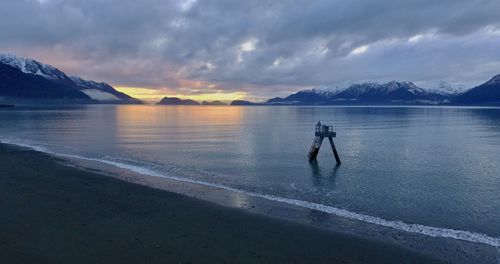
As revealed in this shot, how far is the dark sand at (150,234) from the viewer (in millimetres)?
15109

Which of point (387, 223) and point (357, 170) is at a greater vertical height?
point (357, 170)

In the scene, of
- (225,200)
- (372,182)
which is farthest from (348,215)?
(372,182)

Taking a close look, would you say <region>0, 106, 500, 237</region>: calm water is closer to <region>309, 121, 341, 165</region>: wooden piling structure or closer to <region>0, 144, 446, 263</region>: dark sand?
<region>309, 121, 341, 165</region>: wooden piling structure

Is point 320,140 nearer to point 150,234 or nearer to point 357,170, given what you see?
point 357,170

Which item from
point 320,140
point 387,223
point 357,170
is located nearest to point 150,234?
point 387,223

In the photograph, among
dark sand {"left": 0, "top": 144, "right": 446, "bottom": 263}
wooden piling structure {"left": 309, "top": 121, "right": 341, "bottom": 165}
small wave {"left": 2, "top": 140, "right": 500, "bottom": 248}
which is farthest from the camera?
wooden piling structure {"left": 309, "top": 121, "right": 341, "bottom": 165}

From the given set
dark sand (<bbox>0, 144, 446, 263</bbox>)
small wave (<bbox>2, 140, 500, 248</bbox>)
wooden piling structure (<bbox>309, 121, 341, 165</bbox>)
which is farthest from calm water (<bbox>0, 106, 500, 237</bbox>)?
dark sand (<bbox>0, 144, 446, 263</bbox>)

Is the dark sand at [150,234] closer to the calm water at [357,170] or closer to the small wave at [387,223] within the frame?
the small wave at [387,223]

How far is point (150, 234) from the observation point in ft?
56.6

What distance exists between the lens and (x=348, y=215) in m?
21.4

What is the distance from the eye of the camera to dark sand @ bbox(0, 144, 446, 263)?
15.1 metres

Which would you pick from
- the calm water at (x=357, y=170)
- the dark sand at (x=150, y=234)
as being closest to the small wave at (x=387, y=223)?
the calm water at (x=357, y=170)

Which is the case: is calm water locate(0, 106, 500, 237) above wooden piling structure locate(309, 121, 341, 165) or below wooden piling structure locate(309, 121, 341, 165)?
below

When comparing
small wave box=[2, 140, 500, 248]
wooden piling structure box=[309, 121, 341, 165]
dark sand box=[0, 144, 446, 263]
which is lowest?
small wave box=[2, 140, 500, 248]
